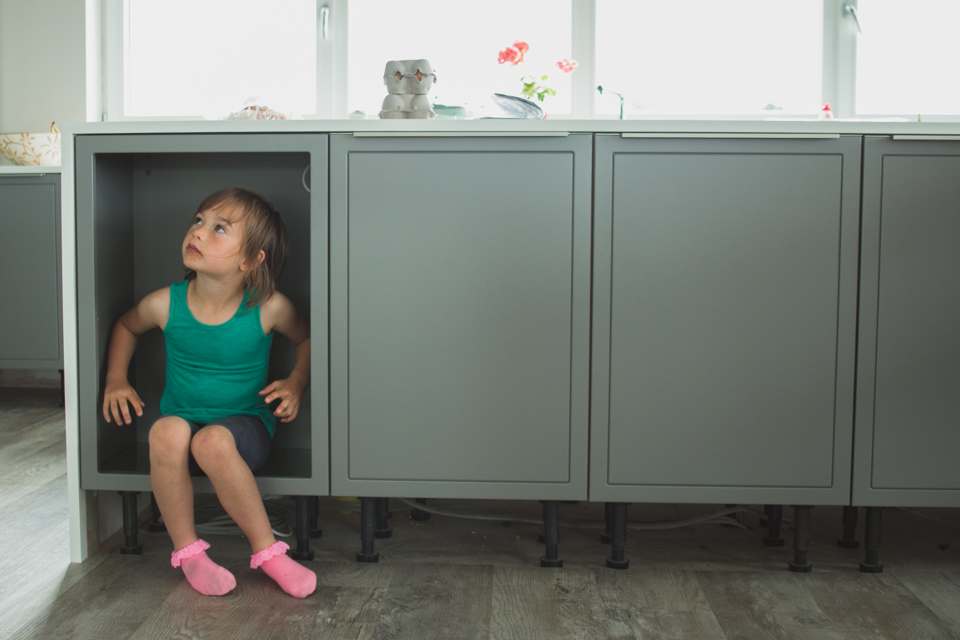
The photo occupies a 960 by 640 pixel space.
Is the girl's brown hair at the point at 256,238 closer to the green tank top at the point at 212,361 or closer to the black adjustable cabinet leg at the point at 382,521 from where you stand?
the green tank top at the point at 212,361

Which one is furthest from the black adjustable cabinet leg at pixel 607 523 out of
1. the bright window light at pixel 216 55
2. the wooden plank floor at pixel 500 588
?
the bright window light at pixel 216 55

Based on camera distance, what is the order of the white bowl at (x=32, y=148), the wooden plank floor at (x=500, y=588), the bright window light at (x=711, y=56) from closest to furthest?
the wooden plank floor at (x=500, y=588) < the bright window light at (x=711, y=56) < the white bowl at (x=32, y=148)

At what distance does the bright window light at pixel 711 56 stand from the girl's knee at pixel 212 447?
1.91 meters

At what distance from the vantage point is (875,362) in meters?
1.35

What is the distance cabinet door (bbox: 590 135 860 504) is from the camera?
134 centimetres

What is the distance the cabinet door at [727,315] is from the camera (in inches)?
52.9

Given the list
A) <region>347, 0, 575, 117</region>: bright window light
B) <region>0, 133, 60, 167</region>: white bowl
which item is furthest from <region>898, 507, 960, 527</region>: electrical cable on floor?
<region>0, 133, 60, 167</region>: white bowl

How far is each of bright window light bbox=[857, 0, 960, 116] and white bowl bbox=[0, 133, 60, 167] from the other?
3095mm

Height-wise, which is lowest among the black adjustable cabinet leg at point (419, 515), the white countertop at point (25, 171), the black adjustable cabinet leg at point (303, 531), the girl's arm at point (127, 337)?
the black adjustable cabinet leg at point (419, 515)

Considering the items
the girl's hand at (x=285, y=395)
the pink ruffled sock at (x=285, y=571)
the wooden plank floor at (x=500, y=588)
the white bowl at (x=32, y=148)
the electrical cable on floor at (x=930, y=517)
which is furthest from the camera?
the white bowl at (x=32, y=148)

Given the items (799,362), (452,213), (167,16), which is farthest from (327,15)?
(799,362)

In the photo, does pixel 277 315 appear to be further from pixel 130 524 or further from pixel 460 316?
pixel 130 524

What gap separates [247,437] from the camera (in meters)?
1.40

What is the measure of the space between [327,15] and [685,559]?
7.47ft
